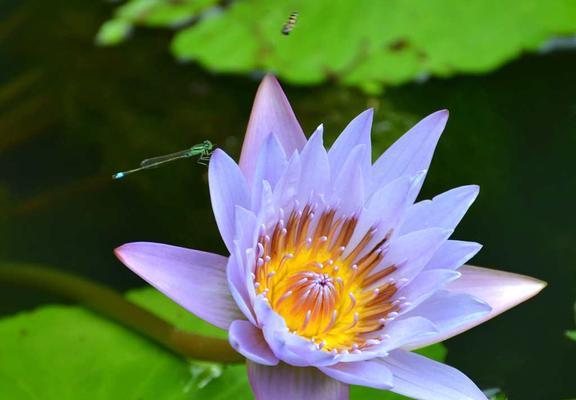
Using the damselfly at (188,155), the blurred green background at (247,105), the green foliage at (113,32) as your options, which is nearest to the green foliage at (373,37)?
the blurred green background at (247,105)

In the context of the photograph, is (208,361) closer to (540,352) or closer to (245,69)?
(540,352)

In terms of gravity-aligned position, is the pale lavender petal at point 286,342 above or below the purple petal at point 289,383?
above

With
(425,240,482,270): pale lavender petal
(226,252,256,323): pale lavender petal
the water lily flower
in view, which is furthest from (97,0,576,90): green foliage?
(226,252,256,323): pale lavender petal

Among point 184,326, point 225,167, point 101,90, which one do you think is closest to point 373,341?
point 225,167

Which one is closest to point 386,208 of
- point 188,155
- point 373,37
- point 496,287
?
point 496,287

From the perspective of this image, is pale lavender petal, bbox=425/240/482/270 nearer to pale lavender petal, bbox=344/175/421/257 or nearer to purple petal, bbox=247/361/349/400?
pale lavender petal, bbox=344/175/421/257

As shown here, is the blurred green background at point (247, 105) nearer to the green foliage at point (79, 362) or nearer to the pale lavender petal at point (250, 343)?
the green foliage at point (79, 362)
